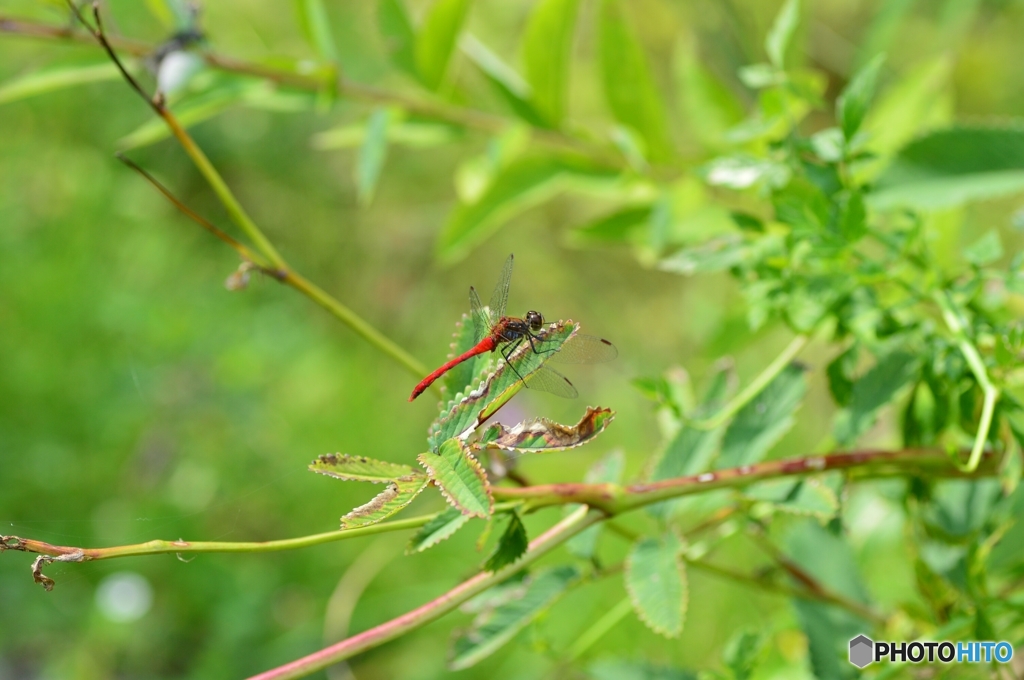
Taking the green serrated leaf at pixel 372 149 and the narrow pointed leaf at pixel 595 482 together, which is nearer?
the narrow pointed leaf at pixel 595 482

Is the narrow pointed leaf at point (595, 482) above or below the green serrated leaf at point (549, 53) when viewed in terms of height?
below

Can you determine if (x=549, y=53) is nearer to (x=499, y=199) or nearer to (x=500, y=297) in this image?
(x=499, y=199)

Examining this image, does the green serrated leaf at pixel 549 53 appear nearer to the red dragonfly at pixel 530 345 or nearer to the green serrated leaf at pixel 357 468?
the red dragonfly at pixel 530 345

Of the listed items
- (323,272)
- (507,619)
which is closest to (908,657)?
(507,619)

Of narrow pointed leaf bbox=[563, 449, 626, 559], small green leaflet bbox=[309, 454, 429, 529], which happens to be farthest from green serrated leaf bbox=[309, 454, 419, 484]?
narrow pointed leaf bbox=[563, 449, 626, 559]

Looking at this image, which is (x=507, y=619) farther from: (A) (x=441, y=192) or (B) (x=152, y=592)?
(A) (x=441, y=192)

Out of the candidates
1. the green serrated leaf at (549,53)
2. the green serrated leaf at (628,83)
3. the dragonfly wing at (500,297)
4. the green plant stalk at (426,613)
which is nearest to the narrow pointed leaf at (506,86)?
the green serrated leaf at (549,53)
